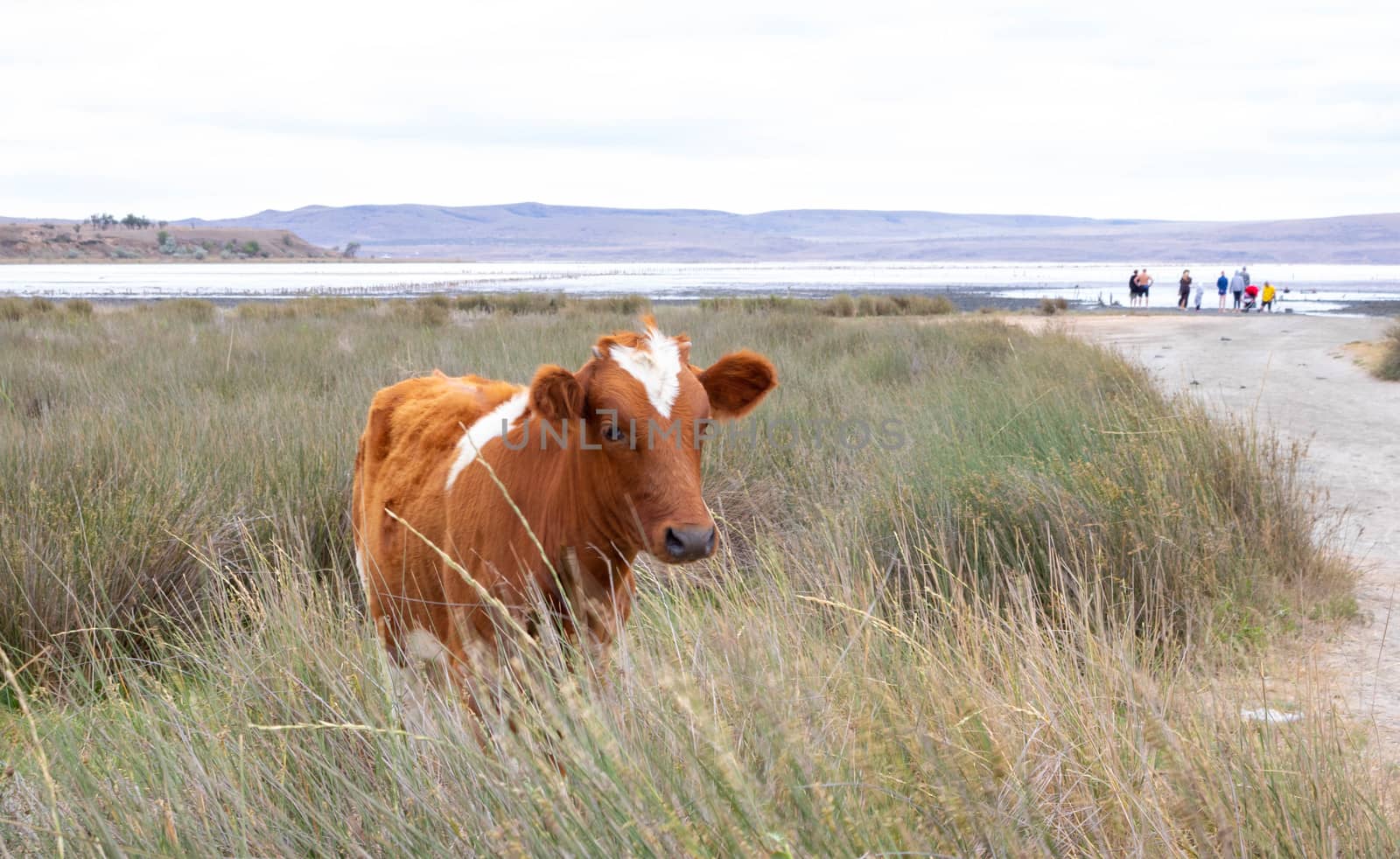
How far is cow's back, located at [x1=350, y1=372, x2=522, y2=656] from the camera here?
12.0ft

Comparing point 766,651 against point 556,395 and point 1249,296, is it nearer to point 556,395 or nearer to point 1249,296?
point 556,395

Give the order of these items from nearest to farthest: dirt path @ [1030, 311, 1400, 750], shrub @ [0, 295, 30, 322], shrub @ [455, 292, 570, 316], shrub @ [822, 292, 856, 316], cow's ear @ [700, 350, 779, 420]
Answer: cow's ear @ [700, 350, 779, 420]
dirt path @ [1030, 311, 1400, 750]
shrub @ [0, 295, 30, 322]
shrub @ [455, 292, 570, 316]
shrub @ [822, 292, 856, 316]

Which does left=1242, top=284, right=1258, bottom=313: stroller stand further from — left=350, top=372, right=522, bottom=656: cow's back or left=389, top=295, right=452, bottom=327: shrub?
left=350, top=372, right=522, bottom=656: cow's back

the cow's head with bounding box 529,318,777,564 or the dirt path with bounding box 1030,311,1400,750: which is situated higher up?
the cow's head with bounding box 529,318,777,564

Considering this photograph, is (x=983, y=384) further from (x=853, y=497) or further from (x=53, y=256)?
(x=53, y=256)

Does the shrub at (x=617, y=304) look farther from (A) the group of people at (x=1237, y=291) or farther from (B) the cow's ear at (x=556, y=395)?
(B) the cow's ear at (x=556, y=395)

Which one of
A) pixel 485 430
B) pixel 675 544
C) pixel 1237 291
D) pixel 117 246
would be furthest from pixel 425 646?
pixel 117 246

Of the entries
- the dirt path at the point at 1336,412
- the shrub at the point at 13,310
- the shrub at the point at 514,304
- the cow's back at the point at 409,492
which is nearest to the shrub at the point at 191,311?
the shrub at the point at 13,310

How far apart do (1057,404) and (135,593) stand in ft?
18.8

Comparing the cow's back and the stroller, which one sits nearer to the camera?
the cow's back

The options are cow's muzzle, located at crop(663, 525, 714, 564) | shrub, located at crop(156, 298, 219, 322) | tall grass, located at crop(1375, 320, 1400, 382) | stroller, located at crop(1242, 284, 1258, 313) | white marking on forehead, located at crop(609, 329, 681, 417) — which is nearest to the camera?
cow's muzzle, located at crop(663, 525, 714, 564)

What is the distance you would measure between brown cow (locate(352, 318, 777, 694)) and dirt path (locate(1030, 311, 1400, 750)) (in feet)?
6.50

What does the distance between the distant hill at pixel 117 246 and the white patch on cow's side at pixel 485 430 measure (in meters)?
125

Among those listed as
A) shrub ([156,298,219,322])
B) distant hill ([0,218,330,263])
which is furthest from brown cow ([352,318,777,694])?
distant hill ([0,218,330,263])
